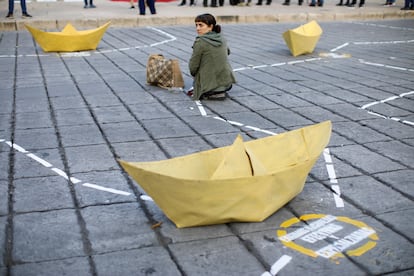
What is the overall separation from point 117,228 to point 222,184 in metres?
0.70

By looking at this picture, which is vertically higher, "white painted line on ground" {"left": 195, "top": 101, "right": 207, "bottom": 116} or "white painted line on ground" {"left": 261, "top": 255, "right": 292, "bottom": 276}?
"white painted line on ground" {"left": 195, "top": 101, "right": 207, "bottom": 116}

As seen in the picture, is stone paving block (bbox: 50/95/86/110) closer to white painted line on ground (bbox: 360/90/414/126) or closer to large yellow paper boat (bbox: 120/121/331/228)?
large yellow paper boat (bbox: 120/121/331/228)

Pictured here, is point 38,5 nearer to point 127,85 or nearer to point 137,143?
point 127,85

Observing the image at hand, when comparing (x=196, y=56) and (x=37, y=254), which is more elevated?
(x=196, y=56)

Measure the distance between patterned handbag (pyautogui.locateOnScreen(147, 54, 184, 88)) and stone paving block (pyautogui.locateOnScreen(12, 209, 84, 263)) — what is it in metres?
3.58

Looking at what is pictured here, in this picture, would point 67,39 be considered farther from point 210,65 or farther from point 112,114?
point 112,114

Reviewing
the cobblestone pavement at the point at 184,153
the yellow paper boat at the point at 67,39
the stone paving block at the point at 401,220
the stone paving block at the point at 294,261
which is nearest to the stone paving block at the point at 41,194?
the cobblestone pavement at the point at 184,153

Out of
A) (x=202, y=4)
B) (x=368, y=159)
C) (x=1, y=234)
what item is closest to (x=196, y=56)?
(x=368, y=159)

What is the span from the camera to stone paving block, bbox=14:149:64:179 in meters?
3.99

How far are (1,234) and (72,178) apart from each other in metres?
0.88

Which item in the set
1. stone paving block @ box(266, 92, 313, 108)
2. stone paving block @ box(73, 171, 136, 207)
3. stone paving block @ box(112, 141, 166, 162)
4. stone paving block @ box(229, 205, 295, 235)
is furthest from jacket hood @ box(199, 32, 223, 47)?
stone paving block @ box(229, 205, 295, 235)

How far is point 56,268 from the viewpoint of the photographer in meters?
2.73

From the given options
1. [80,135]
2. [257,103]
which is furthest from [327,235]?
[257,103]

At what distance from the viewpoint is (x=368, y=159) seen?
4.32 meters
